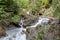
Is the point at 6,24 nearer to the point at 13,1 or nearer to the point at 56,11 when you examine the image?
the point at 13,1

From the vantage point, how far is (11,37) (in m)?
9.90

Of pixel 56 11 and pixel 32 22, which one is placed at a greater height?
pixel 56 11

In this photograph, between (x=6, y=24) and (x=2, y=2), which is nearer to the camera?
(x=6, y=24)

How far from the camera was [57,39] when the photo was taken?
5.68 metres

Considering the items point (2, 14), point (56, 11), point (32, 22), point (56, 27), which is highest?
point (56, 11)

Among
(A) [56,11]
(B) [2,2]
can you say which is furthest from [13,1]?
(A) [56,11]

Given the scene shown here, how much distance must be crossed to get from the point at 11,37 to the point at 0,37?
2.60 ft

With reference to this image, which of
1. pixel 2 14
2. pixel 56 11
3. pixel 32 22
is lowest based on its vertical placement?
pixel 32 22

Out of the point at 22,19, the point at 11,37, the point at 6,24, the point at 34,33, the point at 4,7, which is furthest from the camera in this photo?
the point at 22,19

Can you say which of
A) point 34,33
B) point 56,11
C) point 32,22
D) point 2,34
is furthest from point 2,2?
point 56,11

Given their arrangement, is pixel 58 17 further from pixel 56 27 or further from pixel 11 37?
pixel 11 37

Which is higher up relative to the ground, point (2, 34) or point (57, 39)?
point (57, 39)

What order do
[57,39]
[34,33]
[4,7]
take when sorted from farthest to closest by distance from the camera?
1. [4,7]
2. [34,33]
3. [57,39]

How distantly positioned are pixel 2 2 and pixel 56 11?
26.3 ft
